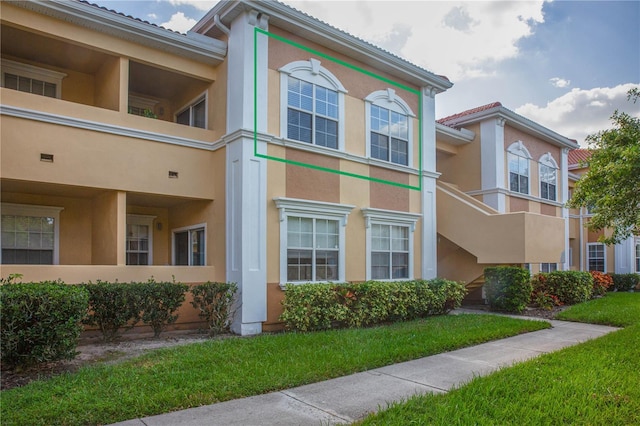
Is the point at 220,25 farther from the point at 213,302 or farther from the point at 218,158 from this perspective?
the point at 213,302

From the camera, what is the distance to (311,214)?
37.6 feet

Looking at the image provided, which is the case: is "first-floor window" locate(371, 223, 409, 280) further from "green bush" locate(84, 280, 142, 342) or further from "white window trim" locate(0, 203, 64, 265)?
"white window trim" locate(0, 203, 64, 265)

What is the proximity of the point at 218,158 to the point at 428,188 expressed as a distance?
7025mm

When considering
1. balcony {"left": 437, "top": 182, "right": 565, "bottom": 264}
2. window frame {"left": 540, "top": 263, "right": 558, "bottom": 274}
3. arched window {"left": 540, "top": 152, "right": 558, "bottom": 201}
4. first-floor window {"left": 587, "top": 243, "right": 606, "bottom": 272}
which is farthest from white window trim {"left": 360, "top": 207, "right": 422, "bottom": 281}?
first-floor window {"left": 587, "top": 243, "right": 606, "bottom": 272}

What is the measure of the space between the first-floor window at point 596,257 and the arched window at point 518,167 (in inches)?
367

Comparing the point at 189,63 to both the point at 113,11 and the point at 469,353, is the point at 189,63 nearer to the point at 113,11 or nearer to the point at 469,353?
the point at 113,11

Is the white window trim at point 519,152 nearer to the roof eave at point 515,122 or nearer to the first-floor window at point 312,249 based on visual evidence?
the roof eave at point 515,122

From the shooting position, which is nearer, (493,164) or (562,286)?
(562,286)

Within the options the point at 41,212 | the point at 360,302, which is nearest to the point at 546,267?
the point at 360,302

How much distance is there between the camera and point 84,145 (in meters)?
9.67

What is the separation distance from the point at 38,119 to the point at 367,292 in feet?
26.1

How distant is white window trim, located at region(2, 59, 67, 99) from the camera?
1045 cm

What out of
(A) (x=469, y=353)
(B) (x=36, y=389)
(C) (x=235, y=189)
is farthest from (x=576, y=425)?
(C) (x=235, y=189)

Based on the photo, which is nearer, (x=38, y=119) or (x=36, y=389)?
(x=36, y=389)
